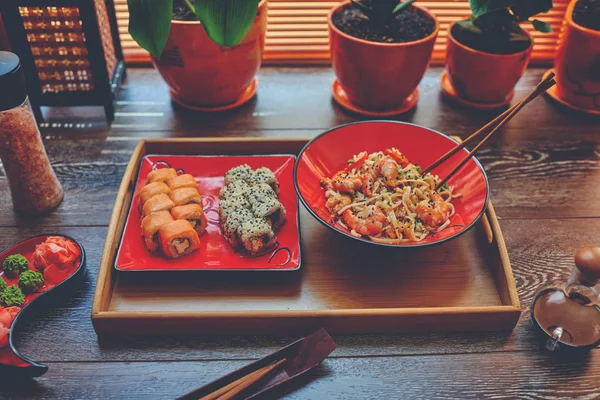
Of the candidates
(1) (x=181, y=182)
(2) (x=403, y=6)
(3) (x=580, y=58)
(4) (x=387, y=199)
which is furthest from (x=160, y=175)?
(3) (x=580, y=58)

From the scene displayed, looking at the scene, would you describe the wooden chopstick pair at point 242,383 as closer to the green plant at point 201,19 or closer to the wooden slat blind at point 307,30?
the green plant at point 201,19

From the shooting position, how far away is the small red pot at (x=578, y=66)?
148cm

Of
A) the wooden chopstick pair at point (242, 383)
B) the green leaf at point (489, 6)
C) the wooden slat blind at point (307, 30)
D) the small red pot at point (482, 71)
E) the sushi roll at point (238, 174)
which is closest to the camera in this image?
the wooden chopstick pair at point (242, 383)

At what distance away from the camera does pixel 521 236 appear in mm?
1259

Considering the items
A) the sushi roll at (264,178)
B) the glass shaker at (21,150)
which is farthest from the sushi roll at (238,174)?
the glass shaker at (21,150)

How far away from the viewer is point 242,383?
0.94m

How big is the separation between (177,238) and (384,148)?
1.79 ft

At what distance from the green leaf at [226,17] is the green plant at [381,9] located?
315 mm

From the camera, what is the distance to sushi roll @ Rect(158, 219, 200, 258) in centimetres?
108

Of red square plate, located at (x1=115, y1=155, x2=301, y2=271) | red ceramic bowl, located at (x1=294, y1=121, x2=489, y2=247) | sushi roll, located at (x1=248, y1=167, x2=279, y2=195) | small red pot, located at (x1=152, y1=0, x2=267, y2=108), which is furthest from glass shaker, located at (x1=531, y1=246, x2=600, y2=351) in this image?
small red pot, located at (x1=152, y1=0, x2=267, y2=108)

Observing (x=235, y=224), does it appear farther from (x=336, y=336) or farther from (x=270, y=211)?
(x=336, y=336)

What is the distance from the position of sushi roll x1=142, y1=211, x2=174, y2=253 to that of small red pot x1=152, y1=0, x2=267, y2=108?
49 centimetres

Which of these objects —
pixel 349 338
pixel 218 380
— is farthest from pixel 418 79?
pixel 218 380

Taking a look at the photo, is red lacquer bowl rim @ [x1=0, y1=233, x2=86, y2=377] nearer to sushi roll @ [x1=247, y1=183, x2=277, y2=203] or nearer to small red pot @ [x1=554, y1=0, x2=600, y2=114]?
sushi roll @ [x1=247, y1=183, x2=277, y2=203]
